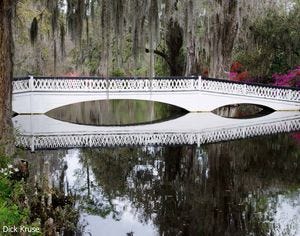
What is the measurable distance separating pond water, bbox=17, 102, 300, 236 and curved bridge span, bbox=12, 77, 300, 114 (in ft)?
25.0

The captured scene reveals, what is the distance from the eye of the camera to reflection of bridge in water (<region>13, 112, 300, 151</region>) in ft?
41.7

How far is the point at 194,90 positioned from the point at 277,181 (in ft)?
37.4

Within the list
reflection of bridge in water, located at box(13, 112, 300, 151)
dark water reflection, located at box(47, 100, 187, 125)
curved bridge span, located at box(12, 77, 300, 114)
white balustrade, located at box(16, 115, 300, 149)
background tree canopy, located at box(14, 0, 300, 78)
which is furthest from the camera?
curved bridge span, located at box(12, 77, 300, 114)

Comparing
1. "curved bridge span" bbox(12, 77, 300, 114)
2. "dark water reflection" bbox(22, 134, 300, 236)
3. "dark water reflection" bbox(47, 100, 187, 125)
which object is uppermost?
"curved bridge span" bbox(12, 77, 300, 114)

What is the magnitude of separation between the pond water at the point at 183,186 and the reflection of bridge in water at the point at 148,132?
31.9 inches

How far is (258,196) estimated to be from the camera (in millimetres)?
7781

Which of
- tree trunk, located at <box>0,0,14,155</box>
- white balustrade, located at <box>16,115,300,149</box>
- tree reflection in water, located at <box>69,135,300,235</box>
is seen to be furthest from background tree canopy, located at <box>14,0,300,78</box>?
tree trunk, located at <box>0,0,14,155</box>

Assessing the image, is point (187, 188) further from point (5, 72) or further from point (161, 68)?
point (161, 68)

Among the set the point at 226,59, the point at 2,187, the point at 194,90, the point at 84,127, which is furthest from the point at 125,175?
the point at 226,59

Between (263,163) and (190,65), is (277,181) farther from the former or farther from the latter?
(190,65)

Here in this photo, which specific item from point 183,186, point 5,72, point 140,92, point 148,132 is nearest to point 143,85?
point 140,92

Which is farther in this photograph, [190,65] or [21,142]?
[190,65]

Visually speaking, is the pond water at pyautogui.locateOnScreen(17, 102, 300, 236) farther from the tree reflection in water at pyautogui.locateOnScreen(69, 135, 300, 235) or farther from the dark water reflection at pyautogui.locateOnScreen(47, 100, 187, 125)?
the dark water reflection at pyautogui.locateOnScreen(47, 100, 187, 125)

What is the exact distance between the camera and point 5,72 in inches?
296
